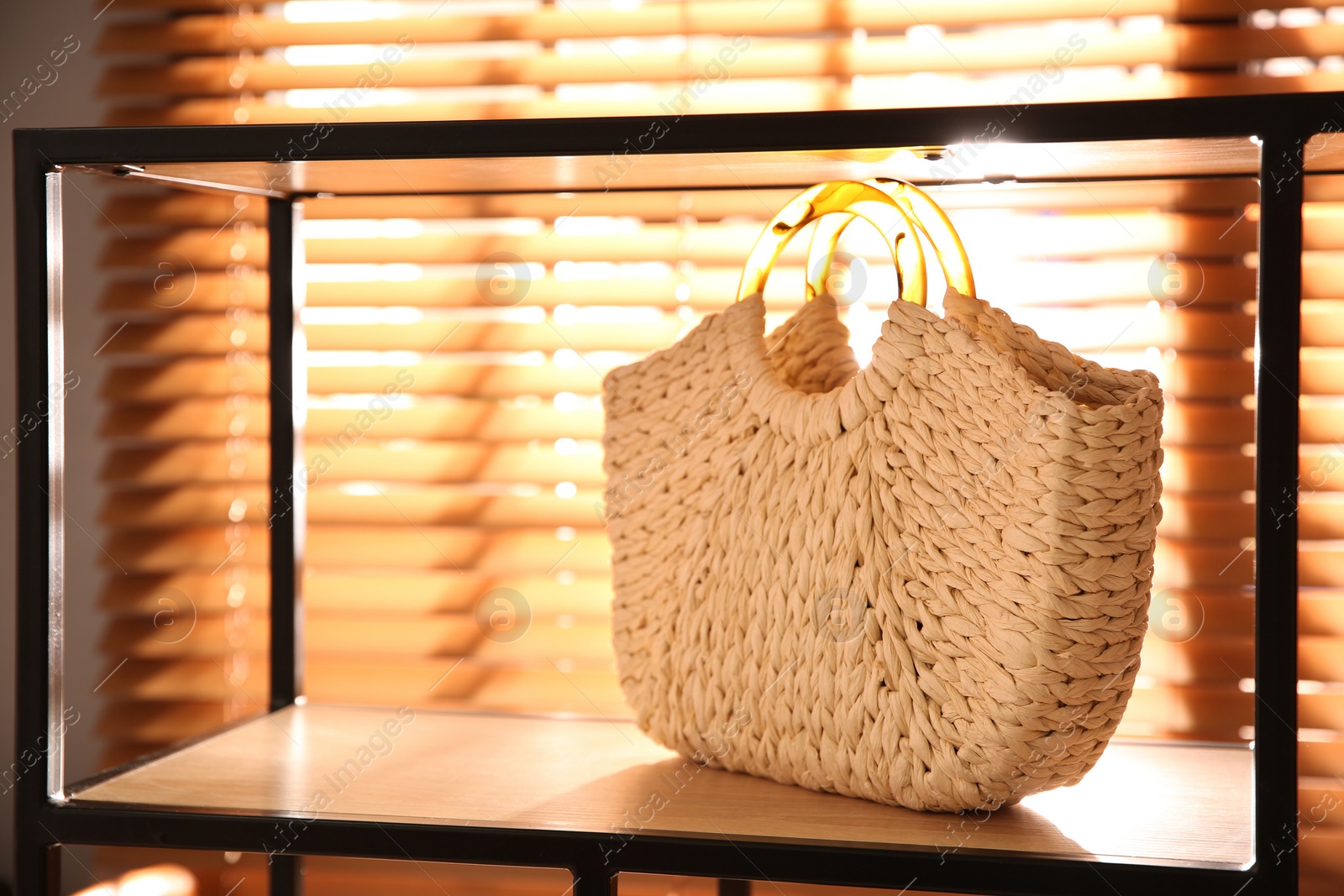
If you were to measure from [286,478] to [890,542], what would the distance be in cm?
54

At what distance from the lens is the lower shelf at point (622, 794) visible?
1.82ft

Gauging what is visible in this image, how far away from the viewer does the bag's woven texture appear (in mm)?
535

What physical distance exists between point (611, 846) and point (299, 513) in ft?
1.58

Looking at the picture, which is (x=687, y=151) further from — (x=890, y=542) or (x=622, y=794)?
(x=622, y=794)

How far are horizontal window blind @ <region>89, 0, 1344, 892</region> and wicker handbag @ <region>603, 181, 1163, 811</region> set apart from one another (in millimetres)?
283

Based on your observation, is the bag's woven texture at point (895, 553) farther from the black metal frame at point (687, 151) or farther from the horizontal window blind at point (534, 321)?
the horizontal window blind at point (534, 321)

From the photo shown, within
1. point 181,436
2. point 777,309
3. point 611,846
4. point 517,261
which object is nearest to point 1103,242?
point 777,309

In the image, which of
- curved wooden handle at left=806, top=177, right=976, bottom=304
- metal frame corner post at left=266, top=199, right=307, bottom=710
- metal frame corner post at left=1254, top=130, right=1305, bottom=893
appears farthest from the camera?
metal frame corner post at left=266, top=199, right=307, bottom=710

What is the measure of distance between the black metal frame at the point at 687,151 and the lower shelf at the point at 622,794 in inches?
0.4

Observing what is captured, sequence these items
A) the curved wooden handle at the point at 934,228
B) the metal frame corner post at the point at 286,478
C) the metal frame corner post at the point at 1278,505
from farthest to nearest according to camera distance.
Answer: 1. the metal frame corner post at the point at 286,478
2. the curved wooden handle at the point at 934,228
3. the metal frame corner post at the point at 1278,505

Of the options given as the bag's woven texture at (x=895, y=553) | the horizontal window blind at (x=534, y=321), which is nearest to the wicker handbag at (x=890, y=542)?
the bag's woven texture at (x=895, y=553)

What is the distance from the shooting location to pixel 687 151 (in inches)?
22.0

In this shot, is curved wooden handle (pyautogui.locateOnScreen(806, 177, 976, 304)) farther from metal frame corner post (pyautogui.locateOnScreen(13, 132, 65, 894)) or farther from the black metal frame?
metal frame corner post (pyautogui.locateOnScreen(13, 132, 65, 894))

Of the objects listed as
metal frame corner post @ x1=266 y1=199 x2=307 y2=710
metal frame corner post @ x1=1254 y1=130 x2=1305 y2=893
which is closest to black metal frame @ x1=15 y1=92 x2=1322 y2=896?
metal frame corner post @ x1=1254 y1=130 x2=1305 y2=893
